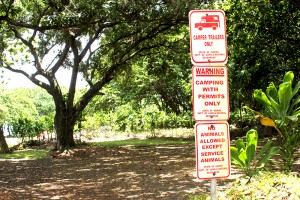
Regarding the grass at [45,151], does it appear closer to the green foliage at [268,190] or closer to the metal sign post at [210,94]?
the green foliage at [268,190]

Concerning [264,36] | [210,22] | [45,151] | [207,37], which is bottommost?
[45,151]

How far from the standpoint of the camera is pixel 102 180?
8.80 m

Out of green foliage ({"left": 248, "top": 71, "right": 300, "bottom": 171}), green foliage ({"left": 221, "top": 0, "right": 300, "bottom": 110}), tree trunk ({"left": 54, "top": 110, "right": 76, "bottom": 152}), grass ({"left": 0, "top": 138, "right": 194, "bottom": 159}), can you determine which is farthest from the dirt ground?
green foliage ({"left": 221, "top": 0, "right": 300, "bottom": 110})

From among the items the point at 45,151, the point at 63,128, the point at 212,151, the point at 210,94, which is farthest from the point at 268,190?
the point at 45,151

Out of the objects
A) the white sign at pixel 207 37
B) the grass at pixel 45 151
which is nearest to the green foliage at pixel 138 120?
the grass at pixel 45 151

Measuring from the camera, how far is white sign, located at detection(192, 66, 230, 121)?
101 inches

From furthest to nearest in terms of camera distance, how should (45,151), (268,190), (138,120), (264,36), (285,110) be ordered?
(138,120) → (45,151) → (264,36) → (285,110) → (268,190)

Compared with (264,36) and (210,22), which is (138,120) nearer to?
(264,36)

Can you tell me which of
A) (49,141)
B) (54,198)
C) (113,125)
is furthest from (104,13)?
(113,125)

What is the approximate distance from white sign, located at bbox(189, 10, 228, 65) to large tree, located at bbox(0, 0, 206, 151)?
792 cm

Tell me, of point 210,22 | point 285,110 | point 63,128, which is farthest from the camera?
point 63,128

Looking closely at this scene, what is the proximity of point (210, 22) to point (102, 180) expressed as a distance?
6.81m

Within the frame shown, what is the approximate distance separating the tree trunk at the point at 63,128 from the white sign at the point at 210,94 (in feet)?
47.2

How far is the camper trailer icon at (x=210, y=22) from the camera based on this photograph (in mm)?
2633
